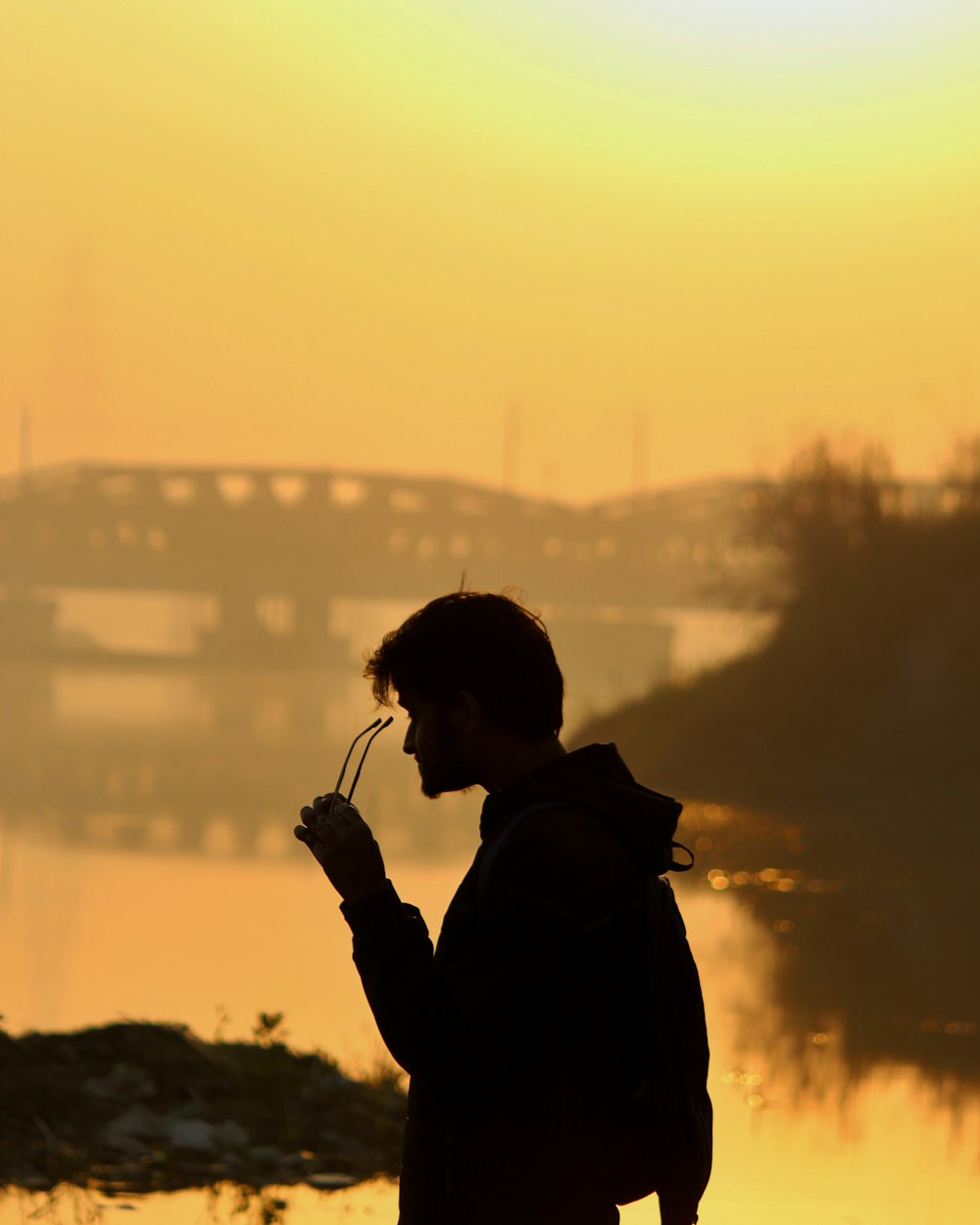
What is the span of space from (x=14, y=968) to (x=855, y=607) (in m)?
18.1

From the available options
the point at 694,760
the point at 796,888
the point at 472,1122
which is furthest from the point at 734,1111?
the point at 694,760

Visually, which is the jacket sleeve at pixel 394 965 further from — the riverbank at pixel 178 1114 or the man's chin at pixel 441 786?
the riverbank at pixel 178 1114

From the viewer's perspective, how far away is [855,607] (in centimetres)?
2914

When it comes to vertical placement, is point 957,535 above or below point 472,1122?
above

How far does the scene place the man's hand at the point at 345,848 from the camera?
315 cm

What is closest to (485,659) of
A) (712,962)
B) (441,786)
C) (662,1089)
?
(441,786)

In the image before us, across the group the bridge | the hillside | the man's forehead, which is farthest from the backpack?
the bridge

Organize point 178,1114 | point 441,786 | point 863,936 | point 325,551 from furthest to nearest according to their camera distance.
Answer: point 325,551, point 863,936, point 178,1114, point 441,786

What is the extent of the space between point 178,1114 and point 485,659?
503cm

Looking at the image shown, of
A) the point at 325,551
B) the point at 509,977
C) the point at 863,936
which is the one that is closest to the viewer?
the point at 509,977

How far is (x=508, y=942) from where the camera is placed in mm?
3045

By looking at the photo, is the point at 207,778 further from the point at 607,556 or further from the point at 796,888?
the point at 607,556

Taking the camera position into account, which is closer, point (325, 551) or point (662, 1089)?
point (662, 1089)

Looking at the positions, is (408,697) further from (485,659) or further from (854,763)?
(854,763)
